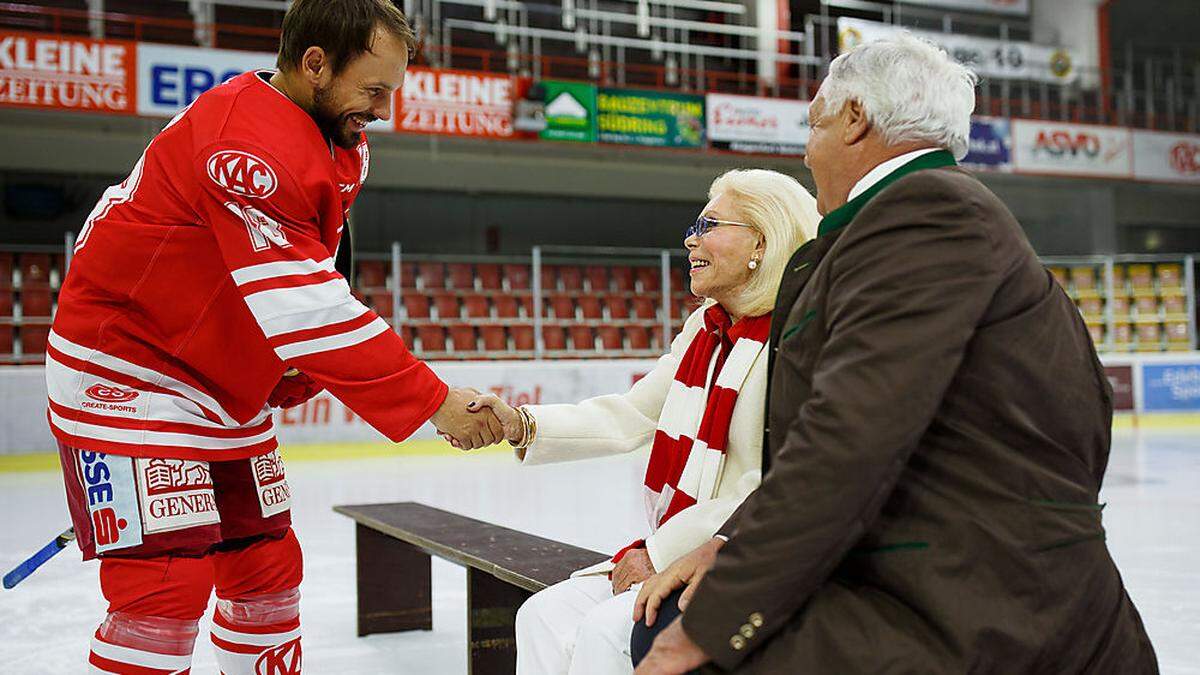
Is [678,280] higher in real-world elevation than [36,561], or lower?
higher

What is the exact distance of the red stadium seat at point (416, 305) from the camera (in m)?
12.8

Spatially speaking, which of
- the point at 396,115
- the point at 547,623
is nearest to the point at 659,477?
the point at 547,623

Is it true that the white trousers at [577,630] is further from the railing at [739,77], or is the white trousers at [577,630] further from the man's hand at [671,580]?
the railing at [739,77]

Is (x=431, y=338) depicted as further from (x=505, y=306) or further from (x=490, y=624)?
(x=490, y=624)

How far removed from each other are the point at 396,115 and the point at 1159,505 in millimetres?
8298

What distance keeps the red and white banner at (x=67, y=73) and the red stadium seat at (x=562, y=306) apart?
5.44 metres

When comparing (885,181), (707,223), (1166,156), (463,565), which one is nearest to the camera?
(885,181)

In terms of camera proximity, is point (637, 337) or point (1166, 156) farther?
point (1166, 156)

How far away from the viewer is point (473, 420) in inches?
75.7

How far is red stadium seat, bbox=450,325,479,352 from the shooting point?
12680 mm

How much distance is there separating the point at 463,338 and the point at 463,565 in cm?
1035

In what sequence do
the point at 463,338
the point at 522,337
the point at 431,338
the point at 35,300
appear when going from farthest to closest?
the point at 522,337
the point at 463,338
the point at 431,338
the point at 35,300

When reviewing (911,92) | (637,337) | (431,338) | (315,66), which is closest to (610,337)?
(637,337)

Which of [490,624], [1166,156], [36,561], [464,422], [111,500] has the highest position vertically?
[1166,156]
